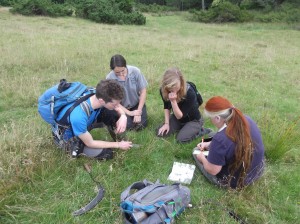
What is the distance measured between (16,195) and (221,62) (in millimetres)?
8534

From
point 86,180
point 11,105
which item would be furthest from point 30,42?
point 86,180

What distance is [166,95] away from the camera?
184 inches

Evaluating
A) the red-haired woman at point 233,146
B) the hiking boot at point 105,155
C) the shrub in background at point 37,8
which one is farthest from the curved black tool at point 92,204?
the shrub in background at point 37,8

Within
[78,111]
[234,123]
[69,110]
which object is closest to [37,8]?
[69,110]

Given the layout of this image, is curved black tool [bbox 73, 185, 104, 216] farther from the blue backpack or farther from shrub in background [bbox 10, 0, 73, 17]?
shrub in background [bbox 10, 0, 73, 17]

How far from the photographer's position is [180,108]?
195 inches

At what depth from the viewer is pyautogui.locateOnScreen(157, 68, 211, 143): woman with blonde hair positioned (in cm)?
453

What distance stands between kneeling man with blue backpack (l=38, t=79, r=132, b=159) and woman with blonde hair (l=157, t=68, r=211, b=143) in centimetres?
82

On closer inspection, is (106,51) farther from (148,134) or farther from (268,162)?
(268,162)

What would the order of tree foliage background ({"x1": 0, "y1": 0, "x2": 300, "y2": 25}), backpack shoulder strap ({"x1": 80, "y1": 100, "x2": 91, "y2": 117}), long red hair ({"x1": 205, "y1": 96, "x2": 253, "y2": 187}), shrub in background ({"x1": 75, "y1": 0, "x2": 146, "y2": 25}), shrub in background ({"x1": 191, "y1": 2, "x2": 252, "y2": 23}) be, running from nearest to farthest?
1. long red hair ({"x1": 205, "y1": 96, "x2": 253, "y2": 187})
2. backpack shoulder strap ({"x1": 80, "y1": 100, "x2": 91, "y2": 117})
3. shrub in background ({"x1": 75, "y1": 0, "x2": 146, "y2": 25})
4. tree foliage background ({"x1": 0, "y1": 0, "x2": 300, "y2": 25})
5. shrub in background ({"x1": 191, "y1": 2, "x2": 252, "y2": 23})

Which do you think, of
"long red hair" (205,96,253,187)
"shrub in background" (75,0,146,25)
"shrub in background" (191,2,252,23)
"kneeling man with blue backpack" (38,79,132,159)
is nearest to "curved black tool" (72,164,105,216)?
"kneeling man with blue backpack" (38,79,132,159)

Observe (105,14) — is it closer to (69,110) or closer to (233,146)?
(69,110)

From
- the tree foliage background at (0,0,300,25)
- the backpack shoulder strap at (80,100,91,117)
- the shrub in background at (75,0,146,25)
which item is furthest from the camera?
the tree foliage background at (0,0,300,25)

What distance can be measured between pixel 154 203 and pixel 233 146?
97cm
